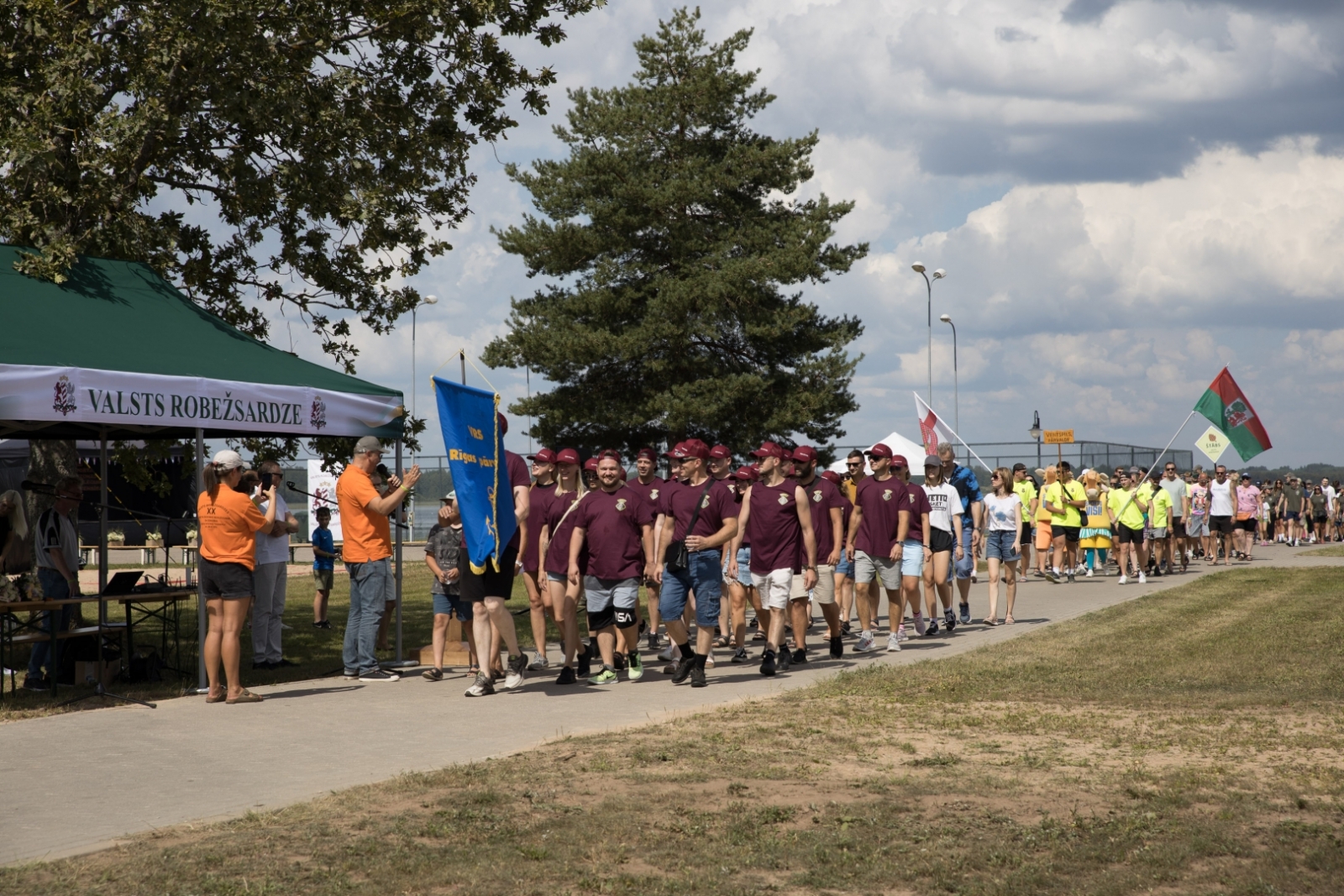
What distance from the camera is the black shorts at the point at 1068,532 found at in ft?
75.7

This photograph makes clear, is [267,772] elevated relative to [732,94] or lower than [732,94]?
lower

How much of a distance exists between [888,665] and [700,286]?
25.4 meters

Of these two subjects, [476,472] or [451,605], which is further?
[451,605]

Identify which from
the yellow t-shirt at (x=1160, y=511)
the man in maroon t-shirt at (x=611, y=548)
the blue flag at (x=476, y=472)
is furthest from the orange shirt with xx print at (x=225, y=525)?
the yellow t-shirt at (x=1160, y=511)

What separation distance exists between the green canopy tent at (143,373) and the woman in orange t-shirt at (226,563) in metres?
0.54

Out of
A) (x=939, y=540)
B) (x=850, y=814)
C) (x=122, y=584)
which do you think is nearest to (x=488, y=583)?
(x=122, y=584)

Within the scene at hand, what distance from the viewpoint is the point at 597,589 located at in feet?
36.7

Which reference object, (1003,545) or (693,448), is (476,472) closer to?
(693,448)

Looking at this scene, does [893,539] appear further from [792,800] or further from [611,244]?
[611,244]

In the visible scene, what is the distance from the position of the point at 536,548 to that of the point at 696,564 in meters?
1.49

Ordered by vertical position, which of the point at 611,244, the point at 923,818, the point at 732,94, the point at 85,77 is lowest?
the point at 923,818

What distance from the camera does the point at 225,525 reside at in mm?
10539

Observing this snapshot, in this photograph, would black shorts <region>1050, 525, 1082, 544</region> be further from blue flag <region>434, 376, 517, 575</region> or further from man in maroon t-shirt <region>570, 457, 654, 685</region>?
blue flag <region>434, 376, 517, 575</region>

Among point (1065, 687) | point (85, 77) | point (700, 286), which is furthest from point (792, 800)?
point (700, 286)
